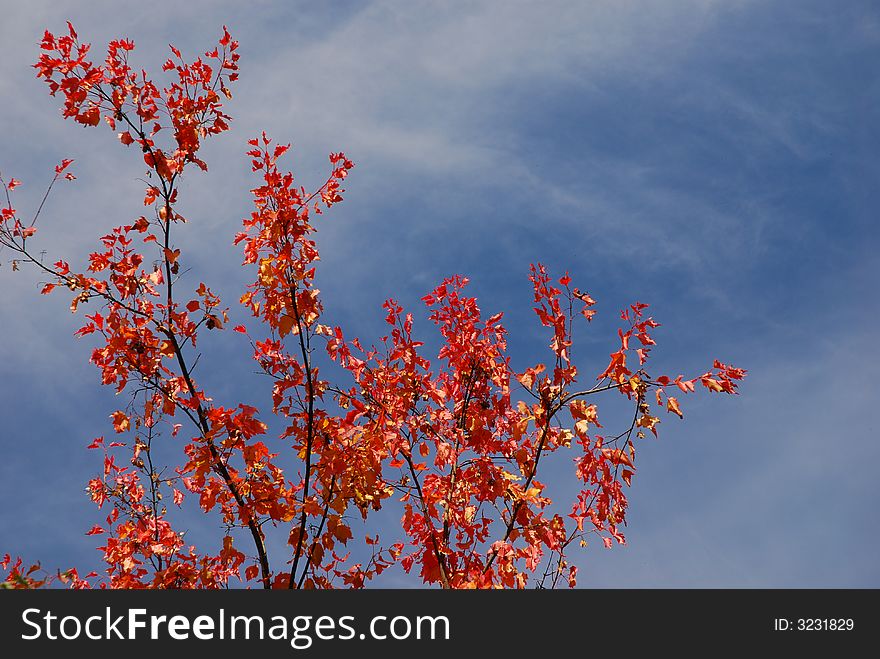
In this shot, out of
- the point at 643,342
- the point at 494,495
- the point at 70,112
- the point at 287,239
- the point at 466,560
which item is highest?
the point at 70,112

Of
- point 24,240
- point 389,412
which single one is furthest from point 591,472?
point 24,240

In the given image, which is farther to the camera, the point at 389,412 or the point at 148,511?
the point at 148,511

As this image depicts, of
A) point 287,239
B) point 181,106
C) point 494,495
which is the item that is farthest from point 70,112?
point 494,495

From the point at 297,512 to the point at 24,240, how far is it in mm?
2884

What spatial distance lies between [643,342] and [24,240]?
4697 millimetres

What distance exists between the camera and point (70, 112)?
6043 mm

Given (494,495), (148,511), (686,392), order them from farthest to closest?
1. (148,511)
2. (494,495)
3. (686,392)

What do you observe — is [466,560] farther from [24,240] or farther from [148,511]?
[24,240]

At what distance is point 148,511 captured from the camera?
7.20m

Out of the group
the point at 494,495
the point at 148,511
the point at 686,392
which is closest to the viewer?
the point at 686,392

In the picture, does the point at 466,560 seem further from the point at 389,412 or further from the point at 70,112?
the point at 70,112

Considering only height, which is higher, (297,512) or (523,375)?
(523,375)

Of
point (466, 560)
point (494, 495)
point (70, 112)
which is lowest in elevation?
point (466, 560)

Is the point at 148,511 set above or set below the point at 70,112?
Result: below
